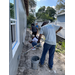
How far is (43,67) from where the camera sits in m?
3.02

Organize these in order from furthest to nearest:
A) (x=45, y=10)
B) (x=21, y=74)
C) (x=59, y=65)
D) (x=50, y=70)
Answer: (x=45, y=10)
(x=59, y=65)
(x=50, y=70)
(x=21, y=74)

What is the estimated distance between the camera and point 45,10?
3997cm

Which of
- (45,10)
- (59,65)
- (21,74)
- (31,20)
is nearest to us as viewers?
(21,74)
